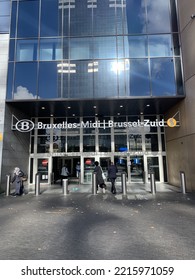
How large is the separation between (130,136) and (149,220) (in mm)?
10250

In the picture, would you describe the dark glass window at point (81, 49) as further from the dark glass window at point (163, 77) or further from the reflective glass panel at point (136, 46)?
the dark glass window at point (163, 77)

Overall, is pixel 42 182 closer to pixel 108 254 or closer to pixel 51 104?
pixel 51 104

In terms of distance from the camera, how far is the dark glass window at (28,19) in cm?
1241

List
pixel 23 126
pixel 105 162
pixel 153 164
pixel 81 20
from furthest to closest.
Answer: pixel 105 162 < pixel 153 164 < pixel 23 126 < pixel 81 20

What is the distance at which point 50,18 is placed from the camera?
12.6 meters

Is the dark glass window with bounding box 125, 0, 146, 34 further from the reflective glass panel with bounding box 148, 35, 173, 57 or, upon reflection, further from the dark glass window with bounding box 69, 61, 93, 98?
the dark glass window with bounding box 69, 61, 93, 98

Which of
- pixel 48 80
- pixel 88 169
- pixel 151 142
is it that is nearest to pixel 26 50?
pixel 48 80

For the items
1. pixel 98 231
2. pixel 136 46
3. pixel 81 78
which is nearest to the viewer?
pixel 98 231

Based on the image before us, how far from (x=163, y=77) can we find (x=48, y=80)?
7406 millimetres

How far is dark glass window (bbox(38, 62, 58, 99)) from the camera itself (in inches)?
457

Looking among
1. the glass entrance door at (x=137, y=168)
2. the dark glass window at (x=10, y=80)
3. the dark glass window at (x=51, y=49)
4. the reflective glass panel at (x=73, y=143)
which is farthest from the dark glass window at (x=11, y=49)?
the glass entrance door at (x=137, y=168)

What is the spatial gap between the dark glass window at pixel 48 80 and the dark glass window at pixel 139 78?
4.80 m

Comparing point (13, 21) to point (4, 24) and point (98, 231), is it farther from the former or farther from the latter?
point (98, 231)
